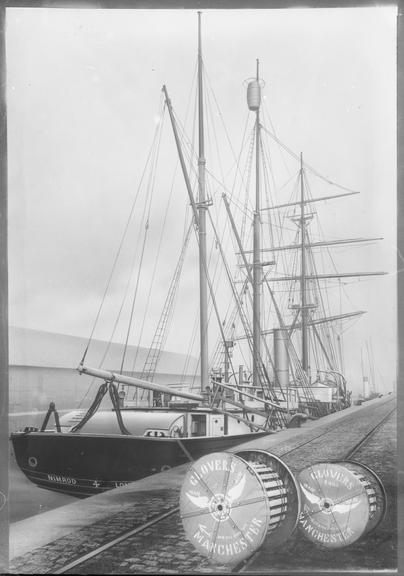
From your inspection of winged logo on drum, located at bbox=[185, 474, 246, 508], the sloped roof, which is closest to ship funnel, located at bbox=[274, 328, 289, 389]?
the sloped roof

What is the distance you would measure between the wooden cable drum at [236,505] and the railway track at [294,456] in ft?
0.88

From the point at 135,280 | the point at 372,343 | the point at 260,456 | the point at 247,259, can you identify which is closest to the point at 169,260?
the point at 135,280

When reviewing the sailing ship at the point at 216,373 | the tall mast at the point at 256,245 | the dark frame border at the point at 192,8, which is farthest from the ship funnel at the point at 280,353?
the dark frame border at the point at 192,8

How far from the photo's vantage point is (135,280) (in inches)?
338

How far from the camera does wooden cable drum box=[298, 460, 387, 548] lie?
606cm

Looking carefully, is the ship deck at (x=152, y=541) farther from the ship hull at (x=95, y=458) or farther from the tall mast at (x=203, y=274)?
the tall mast at (x=203, y=274)

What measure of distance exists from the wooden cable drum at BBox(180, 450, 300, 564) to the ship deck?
0.79 feet

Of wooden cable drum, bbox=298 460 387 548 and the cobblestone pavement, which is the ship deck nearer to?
the cobblestone pavement

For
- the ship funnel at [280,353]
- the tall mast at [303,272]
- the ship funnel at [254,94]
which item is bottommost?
the ship funnel at [280,353]

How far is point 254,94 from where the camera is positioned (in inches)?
303

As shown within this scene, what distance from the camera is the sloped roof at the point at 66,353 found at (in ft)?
23.5

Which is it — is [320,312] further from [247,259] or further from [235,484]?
[235,484]

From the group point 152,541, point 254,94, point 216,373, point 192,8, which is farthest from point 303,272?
point 152,541

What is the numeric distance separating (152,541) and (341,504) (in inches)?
76.9
